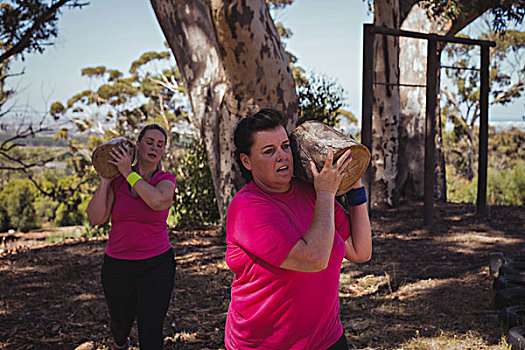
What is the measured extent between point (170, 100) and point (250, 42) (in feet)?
74.6

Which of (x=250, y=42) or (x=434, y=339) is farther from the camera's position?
(x=250, y=42)

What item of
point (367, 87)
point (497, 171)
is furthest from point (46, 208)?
point (497, 171)

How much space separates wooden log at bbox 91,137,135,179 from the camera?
341 cm

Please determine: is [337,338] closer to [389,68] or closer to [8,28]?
[8,28]

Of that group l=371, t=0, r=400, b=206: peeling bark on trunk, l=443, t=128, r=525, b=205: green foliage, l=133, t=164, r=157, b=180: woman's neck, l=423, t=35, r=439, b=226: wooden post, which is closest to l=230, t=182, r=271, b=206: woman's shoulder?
l=133, t=164, r=157, b=180: woman's neck

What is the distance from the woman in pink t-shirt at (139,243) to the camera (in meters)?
3.42

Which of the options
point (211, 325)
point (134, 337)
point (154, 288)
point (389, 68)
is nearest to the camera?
point (154, 288)

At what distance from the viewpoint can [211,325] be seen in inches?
201

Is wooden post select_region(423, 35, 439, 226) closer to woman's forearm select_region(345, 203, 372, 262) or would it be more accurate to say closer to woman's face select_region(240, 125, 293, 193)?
woman's forearm select_region(345, 203, 372, 262)

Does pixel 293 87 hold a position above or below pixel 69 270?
above

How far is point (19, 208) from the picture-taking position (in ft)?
53.3

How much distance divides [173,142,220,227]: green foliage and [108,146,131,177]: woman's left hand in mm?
6283

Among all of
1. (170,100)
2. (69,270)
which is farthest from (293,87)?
(170,100)

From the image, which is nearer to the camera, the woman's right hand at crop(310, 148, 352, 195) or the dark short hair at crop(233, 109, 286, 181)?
the woman's right hand at crop(310, 148, 352, 195)
